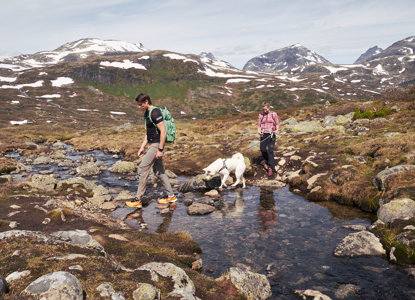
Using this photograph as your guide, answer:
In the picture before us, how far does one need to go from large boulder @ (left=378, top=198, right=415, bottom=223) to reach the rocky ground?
30 mm

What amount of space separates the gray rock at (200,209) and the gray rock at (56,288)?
853 centimetres

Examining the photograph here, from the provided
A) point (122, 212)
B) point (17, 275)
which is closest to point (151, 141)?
point (122, 212)

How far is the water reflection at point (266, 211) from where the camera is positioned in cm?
1096

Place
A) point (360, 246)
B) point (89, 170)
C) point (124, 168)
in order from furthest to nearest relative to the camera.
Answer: point (124, 168) → point (89, 170) → point (360, 246)

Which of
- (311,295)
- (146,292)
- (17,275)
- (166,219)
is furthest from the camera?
(166,219)

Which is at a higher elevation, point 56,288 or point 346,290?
point 56,288

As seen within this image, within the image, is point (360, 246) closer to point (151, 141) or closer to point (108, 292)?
point (108, 292)

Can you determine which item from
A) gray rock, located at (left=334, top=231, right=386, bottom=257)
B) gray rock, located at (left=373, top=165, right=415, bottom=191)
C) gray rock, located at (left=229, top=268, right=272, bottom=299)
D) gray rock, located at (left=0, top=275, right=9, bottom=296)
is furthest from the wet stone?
gray rock, located at (left=373, top=165, right=415, bottom=191)

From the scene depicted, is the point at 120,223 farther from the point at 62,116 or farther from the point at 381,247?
the point at 62,116

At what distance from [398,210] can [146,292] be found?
8840 millimetres

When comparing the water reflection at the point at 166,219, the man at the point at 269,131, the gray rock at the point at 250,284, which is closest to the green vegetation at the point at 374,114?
the man at the point at 269,131

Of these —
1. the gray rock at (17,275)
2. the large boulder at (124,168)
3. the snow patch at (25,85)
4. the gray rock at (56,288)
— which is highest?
the snow patch at (25,85)

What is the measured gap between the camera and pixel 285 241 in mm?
9477

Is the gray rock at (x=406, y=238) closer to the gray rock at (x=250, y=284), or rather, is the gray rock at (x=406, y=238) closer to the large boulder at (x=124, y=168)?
the gray rock at (x=250, y=284)
